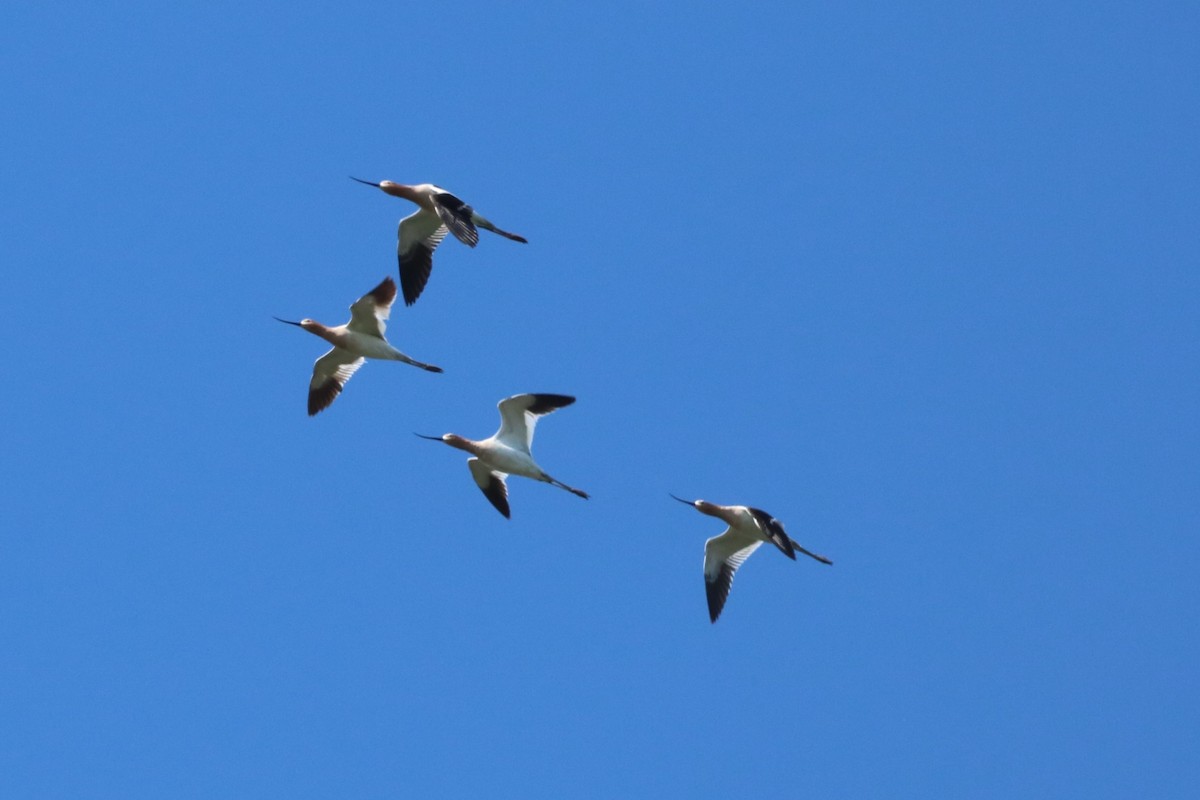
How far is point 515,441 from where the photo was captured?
22000 mm

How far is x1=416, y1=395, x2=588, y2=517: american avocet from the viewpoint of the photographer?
21719mm

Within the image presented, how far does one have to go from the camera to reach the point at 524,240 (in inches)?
894

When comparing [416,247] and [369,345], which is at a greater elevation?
[416,247]

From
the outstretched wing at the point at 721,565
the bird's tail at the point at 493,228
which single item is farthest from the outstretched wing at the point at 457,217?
the outstretched wing at the point at 721,565

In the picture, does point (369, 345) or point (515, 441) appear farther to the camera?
point (369, 345)

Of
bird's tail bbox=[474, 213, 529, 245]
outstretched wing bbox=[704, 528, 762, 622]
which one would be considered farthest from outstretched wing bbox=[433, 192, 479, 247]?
outstretched wing bbox=[704, 528, 762, 622]

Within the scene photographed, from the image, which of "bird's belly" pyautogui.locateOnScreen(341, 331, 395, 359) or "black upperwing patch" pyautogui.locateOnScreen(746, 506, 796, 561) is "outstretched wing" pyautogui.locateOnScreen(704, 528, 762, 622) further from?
"bird's belly" pyautogui.locateOnScreen(341, 331, 395, 359)

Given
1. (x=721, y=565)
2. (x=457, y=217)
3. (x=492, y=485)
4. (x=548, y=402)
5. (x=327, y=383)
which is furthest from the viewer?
(x=327, y=383)

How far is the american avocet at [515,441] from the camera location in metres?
21.7

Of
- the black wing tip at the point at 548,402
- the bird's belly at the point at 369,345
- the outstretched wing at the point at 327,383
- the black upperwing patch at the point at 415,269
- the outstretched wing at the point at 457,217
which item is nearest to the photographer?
the outstretched wing at the point at 457,217

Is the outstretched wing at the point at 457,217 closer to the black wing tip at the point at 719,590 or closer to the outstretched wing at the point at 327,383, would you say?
the outstretched wing at the point at 327,383

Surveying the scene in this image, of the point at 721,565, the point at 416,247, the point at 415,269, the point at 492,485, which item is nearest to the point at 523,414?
the point at 492,485

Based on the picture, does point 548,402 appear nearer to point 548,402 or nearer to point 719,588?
point 548,402

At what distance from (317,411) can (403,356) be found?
7.48 ft
